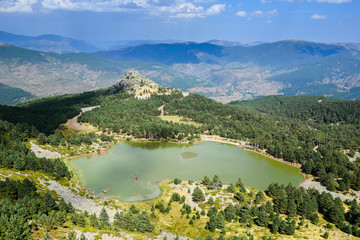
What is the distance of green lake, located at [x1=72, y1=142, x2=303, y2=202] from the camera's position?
100688 mm

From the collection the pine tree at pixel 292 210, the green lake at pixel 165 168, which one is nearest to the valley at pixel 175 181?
the pine tree at pixel 292 210

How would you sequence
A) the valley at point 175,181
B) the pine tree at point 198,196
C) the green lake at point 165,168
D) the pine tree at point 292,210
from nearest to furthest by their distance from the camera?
the valley at point 175,181
the pine tree at point 292,210
the pine tree at point 198,196
the green lake at point 165,168

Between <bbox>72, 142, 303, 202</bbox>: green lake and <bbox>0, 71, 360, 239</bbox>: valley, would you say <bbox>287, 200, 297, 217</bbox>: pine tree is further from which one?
<bbox>72, 142, 303, 202</bbox>: green lake

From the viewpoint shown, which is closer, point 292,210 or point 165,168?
point 292,210

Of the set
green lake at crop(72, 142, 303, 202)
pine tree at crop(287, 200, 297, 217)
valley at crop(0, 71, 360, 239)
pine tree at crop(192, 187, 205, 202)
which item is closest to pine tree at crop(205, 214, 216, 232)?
valley at crop(0, 71, 360, 239)

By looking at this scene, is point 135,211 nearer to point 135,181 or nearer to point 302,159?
point 135,181

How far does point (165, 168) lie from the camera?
119250 millimetres

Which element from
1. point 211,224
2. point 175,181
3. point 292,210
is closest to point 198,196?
point 175,181

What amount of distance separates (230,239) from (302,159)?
8681 centimetres

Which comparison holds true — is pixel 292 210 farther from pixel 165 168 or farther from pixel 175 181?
pixel 165 168

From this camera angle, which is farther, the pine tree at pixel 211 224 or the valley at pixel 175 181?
the pine tree at pixel 211 224

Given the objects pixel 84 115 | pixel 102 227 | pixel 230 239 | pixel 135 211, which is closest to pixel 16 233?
pixel 102 227

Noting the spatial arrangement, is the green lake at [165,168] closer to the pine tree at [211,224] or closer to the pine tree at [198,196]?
the pine tree at [198,196]

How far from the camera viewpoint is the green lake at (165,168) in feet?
330
